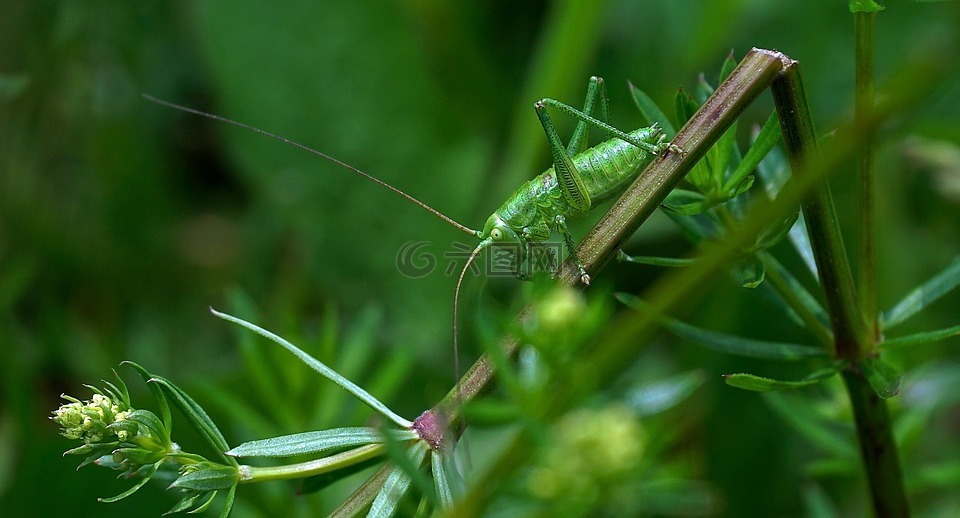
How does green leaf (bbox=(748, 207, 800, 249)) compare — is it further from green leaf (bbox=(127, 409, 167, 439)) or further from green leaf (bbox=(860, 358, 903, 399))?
green leaf (bbox=(127, 409, 167, 439))

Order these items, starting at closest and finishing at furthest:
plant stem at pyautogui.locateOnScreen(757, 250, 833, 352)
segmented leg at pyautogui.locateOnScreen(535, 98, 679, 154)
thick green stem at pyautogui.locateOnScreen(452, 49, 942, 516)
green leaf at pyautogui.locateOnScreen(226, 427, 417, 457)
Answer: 1. thick green stem at pyautogui.locateOnScreen(452, 49, 942, 516)
2. green leaf at pyautogui.locateOnScreen(226, 427, 417, 457)
3. plant stem at pyautogui.locateOnScreen(757, 250, 833, 352)
4. segmented leg at pyautogui.locateOnScreen(535, 98, 679, 154)

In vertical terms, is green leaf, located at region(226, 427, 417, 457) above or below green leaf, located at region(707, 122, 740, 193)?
below

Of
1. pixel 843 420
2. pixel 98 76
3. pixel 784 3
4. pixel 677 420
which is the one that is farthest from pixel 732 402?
pixel 98 76

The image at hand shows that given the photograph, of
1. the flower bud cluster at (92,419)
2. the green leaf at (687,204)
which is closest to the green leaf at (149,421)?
the flower bud cluster at (92,419)

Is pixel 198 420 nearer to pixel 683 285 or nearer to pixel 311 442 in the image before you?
pixel 311 442

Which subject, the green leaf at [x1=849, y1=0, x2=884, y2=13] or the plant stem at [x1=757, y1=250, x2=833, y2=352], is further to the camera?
the plant stem at [x1=757, y1=250, x2=833, y2=352]

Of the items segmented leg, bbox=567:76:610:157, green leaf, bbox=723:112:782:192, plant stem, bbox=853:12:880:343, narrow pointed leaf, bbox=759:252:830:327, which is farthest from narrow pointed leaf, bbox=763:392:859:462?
segmented leg, bbox=567:76:610:157

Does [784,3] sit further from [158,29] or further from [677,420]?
[158,29]
